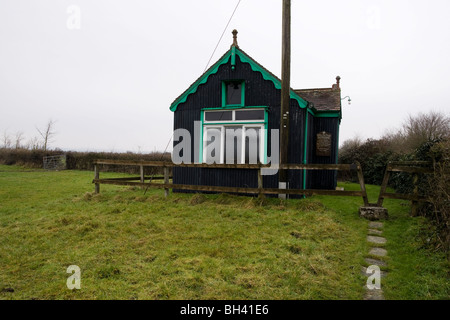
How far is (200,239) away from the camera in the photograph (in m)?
5.79

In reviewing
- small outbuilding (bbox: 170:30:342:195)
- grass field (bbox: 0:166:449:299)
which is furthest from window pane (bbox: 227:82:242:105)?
grass field (bbox: 0:166:449:299)

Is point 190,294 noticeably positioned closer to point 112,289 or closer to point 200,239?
point 112,289

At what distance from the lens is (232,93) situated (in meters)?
11.4

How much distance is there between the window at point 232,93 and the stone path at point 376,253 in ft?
21.4

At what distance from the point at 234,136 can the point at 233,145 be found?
35 centimetres

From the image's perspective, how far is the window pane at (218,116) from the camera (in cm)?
1127

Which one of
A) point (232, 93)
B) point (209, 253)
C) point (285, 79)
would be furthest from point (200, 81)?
point (209, 253)

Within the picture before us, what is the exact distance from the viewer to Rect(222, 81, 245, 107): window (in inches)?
445

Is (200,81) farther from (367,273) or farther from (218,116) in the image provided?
(367,273)

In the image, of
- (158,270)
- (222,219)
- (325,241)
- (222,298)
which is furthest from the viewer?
(222,219)

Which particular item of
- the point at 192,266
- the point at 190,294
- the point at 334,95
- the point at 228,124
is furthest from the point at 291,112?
the point at 190,294

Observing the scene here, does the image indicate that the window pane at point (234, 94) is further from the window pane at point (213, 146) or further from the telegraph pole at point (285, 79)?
the telegraph pole at point (285, 79)

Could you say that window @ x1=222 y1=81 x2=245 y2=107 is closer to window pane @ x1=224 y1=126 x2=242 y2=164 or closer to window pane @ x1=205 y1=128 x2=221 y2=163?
window pane @ x1=224 y1=126 x2=242 y2=164

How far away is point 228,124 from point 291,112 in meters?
2.41
